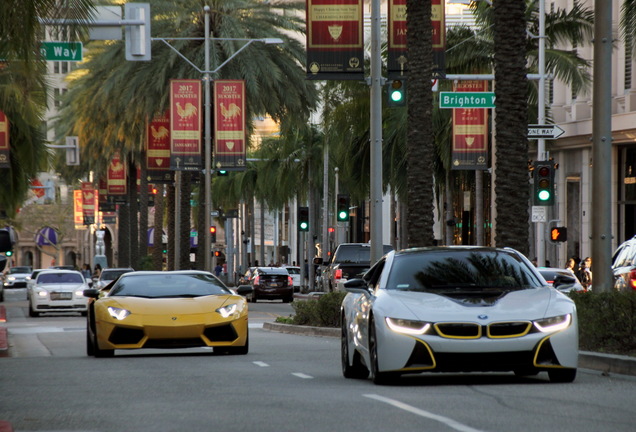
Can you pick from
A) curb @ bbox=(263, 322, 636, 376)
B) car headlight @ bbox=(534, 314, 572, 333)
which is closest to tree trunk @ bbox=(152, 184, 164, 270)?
curb @ bbox=(263, 322, 636, 376)

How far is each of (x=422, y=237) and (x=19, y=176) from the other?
19017mm

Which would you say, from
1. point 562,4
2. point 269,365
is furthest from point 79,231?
point 269,365

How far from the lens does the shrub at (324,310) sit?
1118 inches

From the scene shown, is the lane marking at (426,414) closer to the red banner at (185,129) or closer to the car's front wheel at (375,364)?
the car's front wheel at (375,364)

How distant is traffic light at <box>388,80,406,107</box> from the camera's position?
27625 millimetres

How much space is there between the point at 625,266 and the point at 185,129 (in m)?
24.5

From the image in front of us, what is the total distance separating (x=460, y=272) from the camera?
14.7m

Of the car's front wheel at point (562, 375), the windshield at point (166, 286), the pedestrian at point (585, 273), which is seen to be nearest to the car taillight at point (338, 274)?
the pedestrian at point (585, 273)

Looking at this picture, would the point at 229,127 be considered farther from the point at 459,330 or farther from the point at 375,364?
the point at 459,330

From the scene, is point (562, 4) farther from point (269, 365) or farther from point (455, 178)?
point (269, 365)

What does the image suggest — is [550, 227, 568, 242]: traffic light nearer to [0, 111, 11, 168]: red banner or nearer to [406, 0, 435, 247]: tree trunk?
[406, 0, 435, 247]: tree trunk

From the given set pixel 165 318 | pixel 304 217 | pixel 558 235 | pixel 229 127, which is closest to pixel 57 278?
pixel 229 127

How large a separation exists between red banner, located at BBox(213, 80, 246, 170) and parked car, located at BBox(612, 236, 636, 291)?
20.6 m

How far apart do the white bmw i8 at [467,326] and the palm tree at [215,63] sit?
1304 inches
